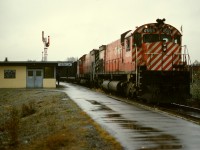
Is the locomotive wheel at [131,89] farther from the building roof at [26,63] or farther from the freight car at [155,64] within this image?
the building roof at [26,63]

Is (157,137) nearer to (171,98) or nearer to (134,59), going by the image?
(171,98)

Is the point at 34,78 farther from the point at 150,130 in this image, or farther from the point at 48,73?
the point at 150,130

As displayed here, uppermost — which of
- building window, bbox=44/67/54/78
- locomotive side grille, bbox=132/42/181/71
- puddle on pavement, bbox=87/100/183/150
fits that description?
locomotive side grille, bbox=132/42/181/71

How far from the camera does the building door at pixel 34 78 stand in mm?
41500

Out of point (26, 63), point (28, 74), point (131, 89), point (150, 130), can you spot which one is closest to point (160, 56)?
point (131, 89)

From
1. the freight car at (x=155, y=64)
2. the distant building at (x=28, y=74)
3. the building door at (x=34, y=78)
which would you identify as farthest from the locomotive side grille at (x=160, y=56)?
the building door at (x=34, y=78)

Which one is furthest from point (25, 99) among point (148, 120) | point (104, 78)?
point (148, 120)

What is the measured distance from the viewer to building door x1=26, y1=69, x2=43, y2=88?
4150 cm

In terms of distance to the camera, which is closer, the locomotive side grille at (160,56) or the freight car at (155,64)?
the freight car at (155,64)

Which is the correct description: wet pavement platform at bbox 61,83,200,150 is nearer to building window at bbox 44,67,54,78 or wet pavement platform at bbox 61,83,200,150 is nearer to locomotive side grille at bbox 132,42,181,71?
locomotive side grille at bbox 132,42,181,71

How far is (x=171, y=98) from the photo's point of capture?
18.8 meters

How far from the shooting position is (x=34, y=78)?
136ft

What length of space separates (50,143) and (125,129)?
2.38 metres

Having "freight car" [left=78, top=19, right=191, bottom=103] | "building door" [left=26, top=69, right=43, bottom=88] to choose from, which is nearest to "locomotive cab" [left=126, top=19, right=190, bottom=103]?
"freight car" [left=78, top=19, right=191, bottom=103]
